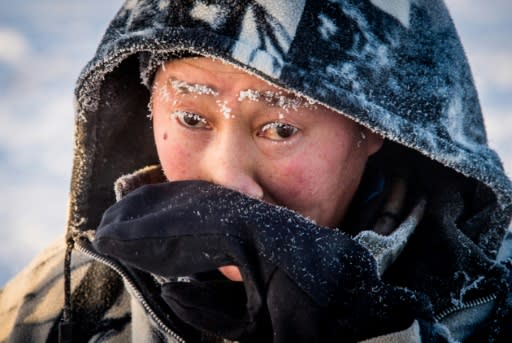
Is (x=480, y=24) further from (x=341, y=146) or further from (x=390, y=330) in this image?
(x=390, y=330)

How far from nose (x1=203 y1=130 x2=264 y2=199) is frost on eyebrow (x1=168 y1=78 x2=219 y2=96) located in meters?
0.13

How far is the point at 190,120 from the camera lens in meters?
1.69

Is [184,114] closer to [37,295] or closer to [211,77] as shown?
[211,77]

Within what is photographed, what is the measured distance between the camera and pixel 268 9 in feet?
4.87

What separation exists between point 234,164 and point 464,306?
2.68 feet

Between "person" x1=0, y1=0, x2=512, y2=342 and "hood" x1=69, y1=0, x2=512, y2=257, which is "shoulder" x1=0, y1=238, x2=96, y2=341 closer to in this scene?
"person" x1=0, y1=0, x2=512, y2=342

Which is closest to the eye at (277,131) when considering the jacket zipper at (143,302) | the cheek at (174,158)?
the cheek at (174,158)

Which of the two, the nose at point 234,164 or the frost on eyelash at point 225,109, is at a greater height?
the frost on eyelash at point 225,109

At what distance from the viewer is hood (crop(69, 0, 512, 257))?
1469mm

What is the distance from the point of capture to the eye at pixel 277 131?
Result: 1.61m

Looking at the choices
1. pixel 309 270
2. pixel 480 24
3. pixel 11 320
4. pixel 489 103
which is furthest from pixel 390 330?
pixel 480 24

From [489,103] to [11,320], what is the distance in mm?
3783

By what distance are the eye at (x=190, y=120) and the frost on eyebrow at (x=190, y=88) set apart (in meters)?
0.07

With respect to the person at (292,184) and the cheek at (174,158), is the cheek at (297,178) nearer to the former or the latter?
the person at (292,184)
